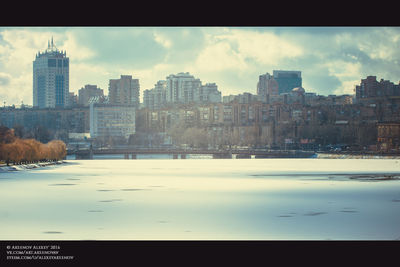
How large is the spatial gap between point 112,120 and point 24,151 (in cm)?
9579

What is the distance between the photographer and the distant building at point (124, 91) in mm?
146750

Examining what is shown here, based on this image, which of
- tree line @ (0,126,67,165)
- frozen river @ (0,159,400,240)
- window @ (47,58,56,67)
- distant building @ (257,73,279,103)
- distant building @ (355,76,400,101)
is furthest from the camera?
distant building @ (257,73,279,103)

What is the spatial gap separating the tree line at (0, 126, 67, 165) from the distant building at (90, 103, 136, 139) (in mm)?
68379

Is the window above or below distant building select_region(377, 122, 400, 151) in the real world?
above

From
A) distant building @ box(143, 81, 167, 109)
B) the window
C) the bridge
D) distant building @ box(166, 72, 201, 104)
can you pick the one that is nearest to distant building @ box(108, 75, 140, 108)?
distant building @ box(143, 81, 167, 109)

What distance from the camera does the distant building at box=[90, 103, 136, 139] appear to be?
493 feet

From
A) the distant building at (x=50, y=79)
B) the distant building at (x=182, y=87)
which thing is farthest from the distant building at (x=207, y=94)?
the distant building at (x=50, y=79)

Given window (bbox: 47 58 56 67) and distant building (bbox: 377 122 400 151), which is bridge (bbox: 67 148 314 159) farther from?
window (bbox: 47 58 56 67)

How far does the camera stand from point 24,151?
2290 inches

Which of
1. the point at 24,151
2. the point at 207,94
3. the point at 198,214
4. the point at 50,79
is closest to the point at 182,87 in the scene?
the point at 207,94
